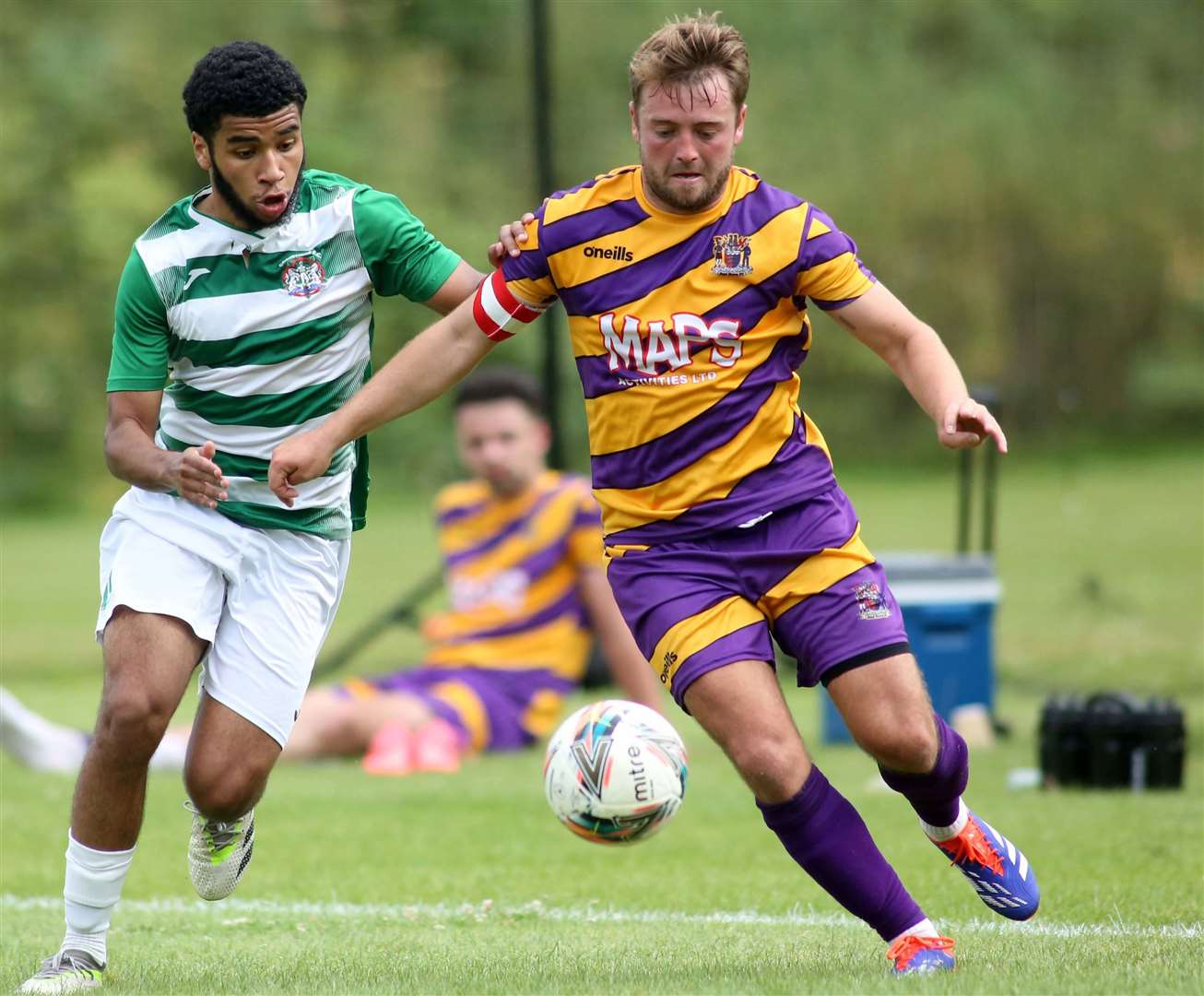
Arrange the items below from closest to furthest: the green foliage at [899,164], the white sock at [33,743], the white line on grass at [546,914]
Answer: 1. the white line on grass at [546,914]
2. the white sock at [33,743]
3. the green foliage at [899,164]

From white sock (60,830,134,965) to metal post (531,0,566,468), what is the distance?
6.14m

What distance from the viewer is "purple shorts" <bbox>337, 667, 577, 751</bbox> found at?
7.88 metres

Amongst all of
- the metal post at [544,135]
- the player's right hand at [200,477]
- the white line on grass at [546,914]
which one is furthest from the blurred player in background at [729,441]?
the metal post at [544,135]

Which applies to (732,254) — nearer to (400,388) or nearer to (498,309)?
(498,309)

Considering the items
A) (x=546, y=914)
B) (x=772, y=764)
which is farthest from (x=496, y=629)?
(x=772, y=764)

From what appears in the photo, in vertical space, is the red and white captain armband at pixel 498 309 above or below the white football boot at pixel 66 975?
above

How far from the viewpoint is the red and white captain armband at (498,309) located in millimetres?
4191

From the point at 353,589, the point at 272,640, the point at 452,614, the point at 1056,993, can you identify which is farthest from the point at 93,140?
the point at 1056,993

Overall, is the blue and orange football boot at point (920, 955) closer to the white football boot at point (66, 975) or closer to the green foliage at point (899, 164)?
the white football boot at point (66, 975)

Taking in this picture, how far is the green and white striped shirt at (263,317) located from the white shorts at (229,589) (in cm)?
9

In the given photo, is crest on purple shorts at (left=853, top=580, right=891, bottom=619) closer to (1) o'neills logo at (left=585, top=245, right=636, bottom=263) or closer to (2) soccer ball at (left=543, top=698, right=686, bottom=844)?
(2) soccer ball at (left=543, top=698, right=686, bottom=844)

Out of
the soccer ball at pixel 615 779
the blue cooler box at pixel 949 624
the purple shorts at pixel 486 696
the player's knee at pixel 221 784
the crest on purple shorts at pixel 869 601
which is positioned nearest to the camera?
the crest on purple shorts at pixel 869 601

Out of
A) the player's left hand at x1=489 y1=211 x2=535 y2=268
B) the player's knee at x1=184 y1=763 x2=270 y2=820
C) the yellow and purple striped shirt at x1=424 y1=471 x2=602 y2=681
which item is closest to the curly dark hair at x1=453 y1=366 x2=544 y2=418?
the yellow and purple striped shirt at x1=424 y1=471 x2=602 y2=681

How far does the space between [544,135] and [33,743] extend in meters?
4.47
